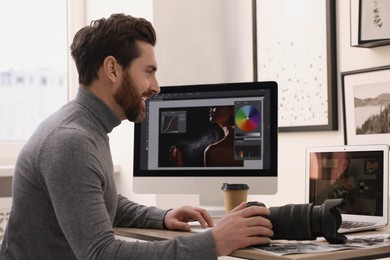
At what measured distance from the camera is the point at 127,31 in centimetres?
184

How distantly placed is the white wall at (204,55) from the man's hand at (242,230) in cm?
135

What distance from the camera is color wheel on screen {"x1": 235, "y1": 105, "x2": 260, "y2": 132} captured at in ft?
7.42

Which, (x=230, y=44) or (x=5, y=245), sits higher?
(x=230, y=44)

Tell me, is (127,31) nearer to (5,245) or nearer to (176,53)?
(5,245)

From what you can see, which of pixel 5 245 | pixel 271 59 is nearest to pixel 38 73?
pixel 271 59

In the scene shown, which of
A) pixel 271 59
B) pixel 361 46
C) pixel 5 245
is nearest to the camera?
pixel 5 245

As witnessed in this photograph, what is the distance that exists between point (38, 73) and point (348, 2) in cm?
159

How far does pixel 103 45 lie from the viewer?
1.80 meters

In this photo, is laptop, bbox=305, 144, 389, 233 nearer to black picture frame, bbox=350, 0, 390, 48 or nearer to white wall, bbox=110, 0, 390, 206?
black picture frame, bbox=350, 0, 390, 48

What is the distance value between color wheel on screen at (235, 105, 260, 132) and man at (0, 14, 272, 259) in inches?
15.4

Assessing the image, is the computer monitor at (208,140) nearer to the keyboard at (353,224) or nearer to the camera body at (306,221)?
the keyboard at (353,224)

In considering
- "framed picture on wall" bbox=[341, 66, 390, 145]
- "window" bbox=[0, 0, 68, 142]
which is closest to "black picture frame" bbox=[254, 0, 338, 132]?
"framed picture on wall" bbox=[341, 66, 390, 145]

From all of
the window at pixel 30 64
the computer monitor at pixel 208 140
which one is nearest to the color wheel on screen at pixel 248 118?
the computer monitor at pixel 208 140

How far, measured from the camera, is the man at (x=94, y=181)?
5.08ft
